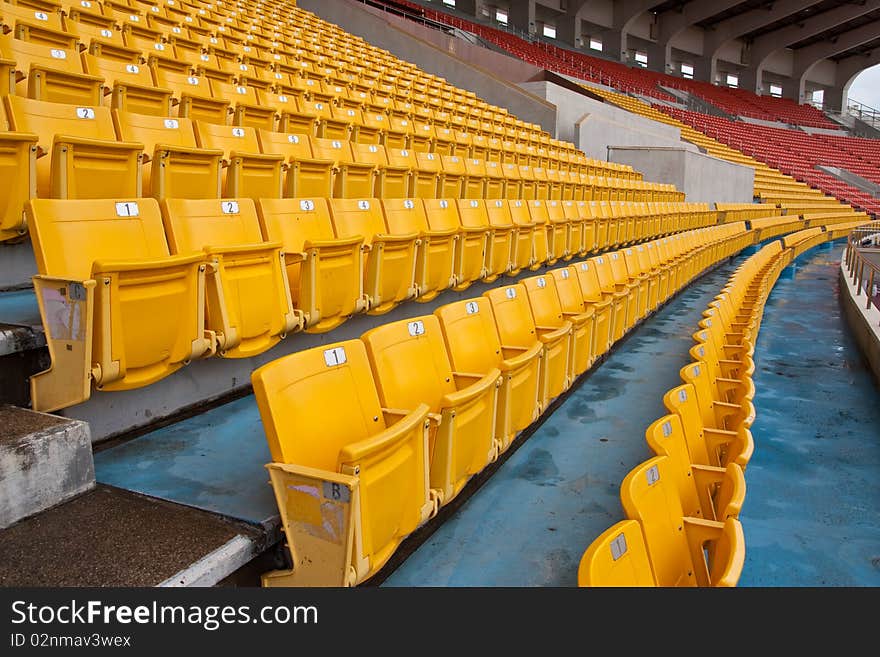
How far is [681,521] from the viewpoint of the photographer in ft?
3.29

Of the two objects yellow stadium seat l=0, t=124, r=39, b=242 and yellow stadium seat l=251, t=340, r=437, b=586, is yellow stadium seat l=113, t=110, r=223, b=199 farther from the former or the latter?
yellow stadium seat l=251, t=340, r=437, b=586

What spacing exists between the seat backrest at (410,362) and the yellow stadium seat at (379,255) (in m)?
0.43

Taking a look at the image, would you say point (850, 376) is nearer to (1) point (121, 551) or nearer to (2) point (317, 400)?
(2) point (317, 400)

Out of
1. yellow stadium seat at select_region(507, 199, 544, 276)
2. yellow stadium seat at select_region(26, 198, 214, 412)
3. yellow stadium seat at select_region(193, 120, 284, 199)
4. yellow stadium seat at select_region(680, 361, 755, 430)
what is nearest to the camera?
yellow stadium seat at select_region(26, 198, 214, 412)

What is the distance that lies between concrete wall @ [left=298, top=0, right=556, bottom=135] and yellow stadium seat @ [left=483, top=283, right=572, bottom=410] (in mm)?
4699

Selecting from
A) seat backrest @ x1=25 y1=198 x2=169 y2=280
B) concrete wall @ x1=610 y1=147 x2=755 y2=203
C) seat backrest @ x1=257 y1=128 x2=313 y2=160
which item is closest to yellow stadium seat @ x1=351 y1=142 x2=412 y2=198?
seat backrest @ x1=257 y1=128 x2=313 y2=160

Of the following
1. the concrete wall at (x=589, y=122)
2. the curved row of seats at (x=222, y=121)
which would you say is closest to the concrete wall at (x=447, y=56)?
the concrete wall at (x=589, y=122)

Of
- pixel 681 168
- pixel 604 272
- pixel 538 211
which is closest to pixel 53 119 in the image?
pixel 604 272

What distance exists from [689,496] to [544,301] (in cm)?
90

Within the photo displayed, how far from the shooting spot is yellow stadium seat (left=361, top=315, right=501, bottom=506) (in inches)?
43.7

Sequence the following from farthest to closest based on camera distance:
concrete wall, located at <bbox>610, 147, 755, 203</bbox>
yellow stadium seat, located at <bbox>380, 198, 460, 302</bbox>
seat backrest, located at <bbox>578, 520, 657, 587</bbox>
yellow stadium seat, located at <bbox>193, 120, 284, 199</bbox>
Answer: concrete wall, located at <bbox>610, 147, 755, 203</bbox>
yellow stadium seat, located at <bbox>380, 198, 460, 302</bbox>
yellow stadium seat, located at <bbox>193, 120, 284, 199</bbox>
seat backrest, located at <bbox>578, 520, 657, 587</bbox>

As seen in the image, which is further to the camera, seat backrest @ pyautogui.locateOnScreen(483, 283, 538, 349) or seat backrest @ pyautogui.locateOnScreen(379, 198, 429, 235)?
seat backrest @ pyautogui.locateOnScreen(379, 198, 429, 235)

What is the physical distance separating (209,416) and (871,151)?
17.6 m

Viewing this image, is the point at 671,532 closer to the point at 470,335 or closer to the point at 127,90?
the point at 470,335
